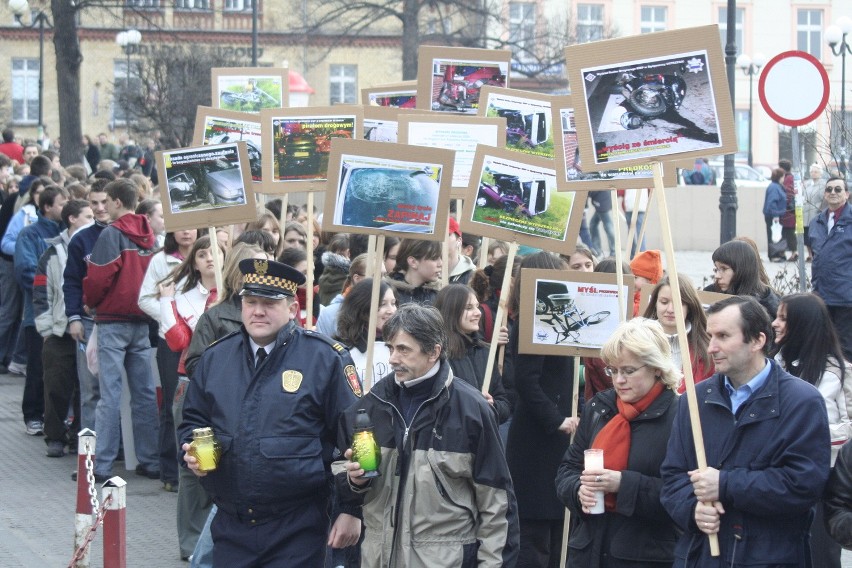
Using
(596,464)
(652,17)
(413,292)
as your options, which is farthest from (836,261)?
(652,17)

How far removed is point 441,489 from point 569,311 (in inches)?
89.6

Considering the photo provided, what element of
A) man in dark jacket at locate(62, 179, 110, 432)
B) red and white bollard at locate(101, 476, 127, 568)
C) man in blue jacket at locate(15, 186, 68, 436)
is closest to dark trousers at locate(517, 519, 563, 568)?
red and white bollard at locate(101, 476, 127, 568)

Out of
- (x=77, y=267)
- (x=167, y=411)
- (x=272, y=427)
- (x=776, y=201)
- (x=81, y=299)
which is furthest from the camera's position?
(x=776, y=201)

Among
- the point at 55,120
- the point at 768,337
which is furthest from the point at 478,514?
the point at 55,120

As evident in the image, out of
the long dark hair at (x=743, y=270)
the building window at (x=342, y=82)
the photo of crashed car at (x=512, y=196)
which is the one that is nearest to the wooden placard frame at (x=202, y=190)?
the photo of crashed car at (x=512, y=196)

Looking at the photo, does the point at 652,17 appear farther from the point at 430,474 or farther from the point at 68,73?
the point at 430,474

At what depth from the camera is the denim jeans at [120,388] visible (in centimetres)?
945

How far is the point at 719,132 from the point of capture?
5.56 metres

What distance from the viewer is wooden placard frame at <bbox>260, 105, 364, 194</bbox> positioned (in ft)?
30.1

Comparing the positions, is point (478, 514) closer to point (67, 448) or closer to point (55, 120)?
point (67, 448)

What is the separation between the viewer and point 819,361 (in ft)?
20.5

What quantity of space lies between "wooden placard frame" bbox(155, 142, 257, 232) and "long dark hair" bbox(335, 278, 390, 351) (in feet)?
4.23

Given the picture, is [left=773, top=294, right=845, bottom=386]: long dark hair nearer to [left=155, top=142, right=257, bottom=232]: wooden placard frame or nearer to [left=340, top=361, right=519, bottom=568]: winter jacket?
[left=340, top=361, right=519, bottom=568]: winter jacket

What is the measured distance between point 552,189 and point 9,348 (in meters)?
8.90
